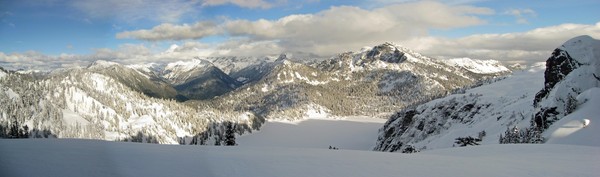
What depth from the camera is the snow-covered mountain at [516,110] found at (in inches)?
2198

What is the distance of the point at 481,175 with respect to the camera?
15.5 meters

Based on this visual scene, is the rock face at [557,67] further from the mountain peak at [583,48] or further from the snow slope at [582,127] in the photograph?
the snow slope at [582,127]

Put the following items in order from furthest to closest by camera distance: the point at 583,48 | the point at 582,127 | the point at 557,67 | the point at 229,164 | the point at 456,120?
1. the point at 456,120
2. the point at 557,67
3. the point at 583,48
4. the point at 582,127
5. the point at 229,164

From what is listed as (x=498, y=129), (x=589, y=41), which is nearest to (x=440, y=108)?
(x=498, y=129)

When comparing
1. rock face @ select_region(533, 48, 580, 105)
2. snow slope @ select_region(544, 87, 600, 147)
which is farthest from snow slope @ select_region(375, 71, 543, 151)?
snow slope @ select_region(544, 87, 600, 147)

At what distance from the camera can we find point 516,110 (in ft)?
269

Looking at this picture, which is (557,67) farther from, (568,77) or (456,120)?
(456,120)

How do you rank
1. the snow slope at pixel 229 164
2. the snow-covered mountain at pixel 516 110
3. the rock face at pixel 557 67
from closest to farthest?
the snow slope at pixel 229 164 → the snow-covered mountain at pixel 516 110 → the rock face at pixel 557 67

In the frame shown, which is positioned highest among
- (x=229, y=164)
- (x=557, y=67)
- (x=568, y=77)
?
(x=557, y=67)

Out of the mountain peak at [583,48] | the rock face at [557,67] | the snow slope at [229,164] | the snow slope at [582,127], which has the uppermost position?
the mountain peak at [583,48]

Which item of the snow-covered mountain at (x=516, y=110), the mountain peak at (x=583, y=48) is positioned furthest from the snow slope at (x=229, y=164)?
the mountain peak at (x=583, y=48)

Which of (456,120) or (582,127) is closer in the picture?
(582,127)

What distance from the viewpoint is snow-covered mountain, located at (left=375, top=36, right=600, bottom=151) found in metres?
55.8

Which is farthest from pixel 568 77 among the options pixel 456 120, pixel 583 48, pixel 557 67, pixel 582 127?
pixel 456 120
